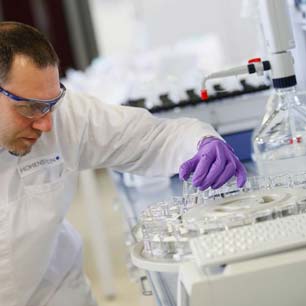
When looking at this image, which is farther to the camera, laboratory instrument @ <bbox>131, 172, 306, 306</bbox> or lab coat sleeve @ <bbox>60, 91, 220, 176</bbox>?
lab coat sleeve @ <bbox>60, 91, 220, 176</bbox>

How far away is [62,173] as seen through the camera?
6.10 ft

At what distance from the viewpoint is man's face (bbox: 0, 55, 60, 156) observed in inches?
63.5

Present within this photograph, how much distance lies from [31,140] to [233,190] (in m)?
0.53

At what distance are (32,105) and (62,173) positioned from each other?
11.1 inches

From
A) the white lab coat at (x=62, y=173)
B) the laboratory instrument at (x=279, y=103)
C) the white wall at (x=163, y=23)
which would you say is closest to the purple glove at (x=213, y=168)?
the white lab coat at (x=62, y=173)

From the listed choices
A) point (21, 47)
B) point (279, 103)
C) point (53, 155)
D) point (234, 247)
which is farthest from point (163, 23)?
point (234, 247)

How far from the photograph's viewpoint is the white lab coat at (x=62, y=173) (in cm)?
177

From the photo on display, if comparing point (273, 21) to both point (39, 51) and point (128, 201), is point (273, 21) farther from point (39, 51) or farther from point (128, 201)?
point (128, 201)

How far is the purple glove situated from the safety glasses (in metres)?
0.35

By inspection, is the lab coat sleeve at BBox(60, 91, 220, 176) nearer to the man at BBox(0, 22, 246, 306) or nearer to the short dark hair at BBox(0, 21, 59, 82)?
the man at BBox(0, 22, 246, 306)

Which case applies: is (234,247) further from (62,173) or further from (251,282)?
(62,173)

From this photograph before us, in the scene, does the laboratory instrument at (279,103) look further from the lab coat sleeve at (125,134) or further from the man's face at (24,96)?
the man's face at (24,96)

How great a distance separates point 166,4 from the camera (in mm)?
6070

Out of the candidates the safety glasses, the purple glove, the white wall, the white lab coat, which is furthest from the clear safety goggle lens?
the white wall
